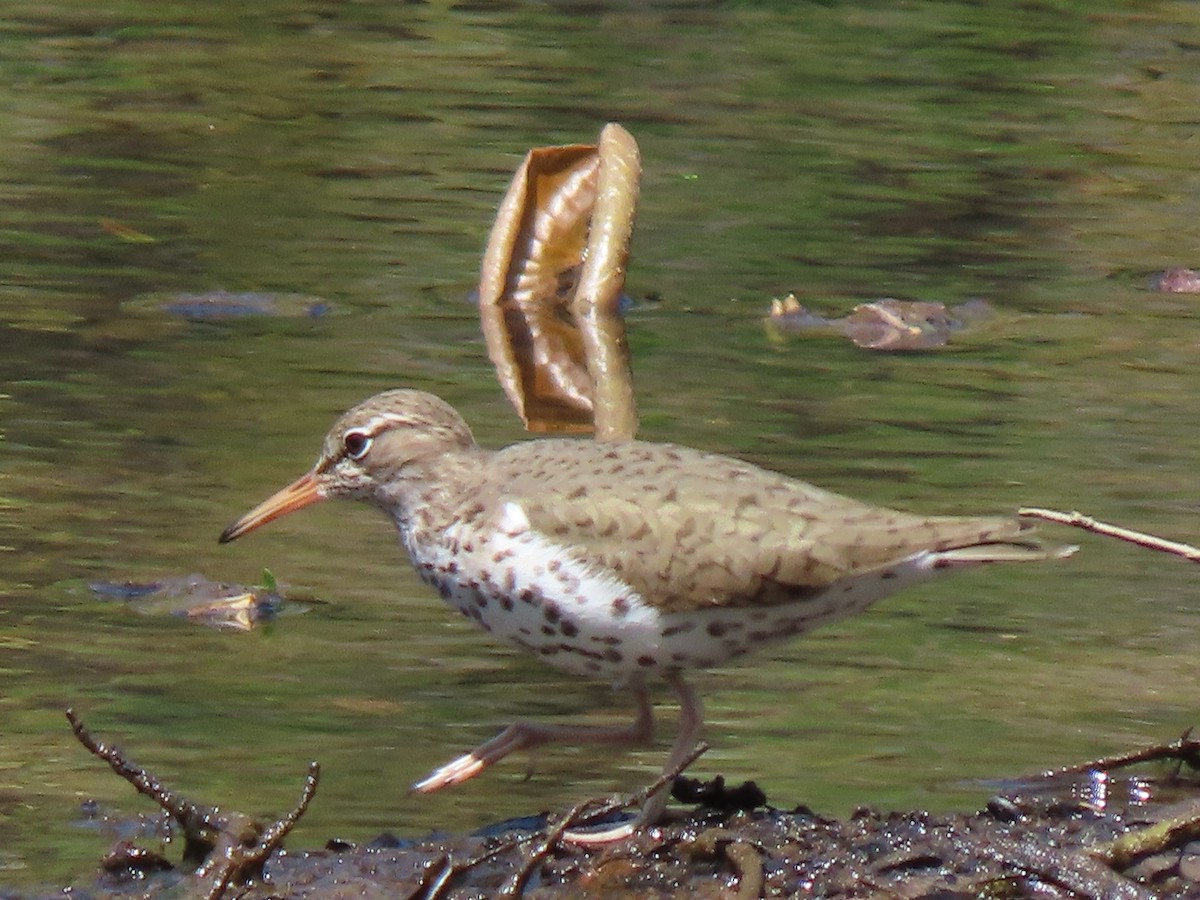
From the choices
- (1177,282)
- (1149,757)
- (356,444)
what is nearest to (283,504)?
(356,444)

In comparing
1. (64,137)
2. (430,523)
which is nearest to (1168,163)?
(64,137)

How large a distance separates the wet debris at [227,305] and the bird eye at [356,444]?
470 centimetres

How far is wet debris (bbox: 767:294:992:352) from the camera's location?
38.1 ft

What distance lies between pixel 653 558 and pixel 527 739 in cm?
66

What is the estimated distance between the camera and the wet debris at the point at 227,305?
11.7 m

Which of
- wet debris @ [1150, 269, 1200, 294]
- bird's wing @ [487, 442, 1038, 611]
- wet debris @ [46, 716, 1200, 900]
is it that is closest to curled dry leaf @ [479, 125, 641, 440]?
wet debris @ [1150, 269, 1200, 294]

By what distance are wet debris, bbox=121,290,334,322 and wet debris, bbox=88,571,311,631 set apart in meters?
3.49

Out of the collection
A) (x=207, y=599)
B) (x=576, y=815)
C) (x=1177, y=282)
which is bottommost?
(x=1177, y=282)

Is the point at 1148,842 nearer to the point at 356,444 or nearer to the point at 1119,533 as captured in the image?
the point at 1119,533

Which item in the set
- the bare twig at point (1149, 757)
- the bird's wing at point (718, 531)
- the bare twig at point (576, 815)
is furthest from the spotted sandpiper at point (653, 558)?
the bare twig at point (1149, 757)

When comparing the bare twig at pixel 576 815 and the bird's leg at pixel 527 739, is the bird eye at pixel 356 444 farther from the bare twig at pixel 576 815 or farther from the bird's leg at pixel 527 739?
the bare twig at pixel 576 815

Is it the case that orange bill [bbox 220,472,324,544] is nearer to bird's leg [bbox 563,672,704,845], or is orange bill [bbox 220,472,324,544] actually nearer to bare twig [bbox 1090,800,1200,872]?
bird's leg [bbox 563,672,704,845]

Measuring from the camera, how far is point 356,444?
23.2 feet

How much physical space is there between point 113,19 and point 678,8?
4012 millimetres
